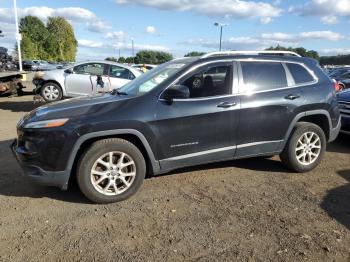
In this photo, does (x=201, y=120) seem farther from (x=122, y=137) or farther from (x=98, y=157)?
(x=98, y=157)

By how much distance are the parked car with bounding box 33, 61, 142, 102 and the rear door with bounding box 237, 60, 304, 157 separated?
768 cm

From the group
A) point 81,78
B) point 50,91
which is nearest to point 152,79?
point 81,78

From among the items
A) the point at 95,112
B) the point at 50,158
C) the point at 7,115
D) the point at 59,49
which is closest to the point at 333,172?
the point at 95,112

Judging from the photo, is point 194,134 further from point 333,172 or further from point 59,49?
point 59,49

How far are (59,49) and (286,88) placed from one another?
3995 inches

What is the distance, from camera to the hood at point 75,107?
4852mm

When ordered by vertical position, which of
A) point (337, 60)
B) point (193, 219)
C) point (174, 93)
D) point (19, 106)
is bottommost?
point (337, 60)

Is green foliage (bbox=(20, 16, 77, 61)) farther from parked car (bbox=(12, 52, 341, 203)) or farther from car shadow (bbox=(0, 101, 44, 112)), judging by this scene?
parked car (bbox=(12, 52, 341, 203))

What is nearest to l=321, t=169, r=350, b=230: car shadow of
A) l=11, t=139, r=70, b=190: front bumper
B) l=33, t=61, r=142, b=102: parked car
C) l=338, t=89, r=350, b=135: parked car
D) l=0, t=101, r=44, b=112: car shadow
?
l=338, t=89, r=350, b=135: parked car

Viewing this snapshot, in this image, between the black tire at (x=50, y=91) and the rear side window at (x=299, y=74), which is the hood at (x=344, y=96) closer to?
the rear side window at (x=299, y=74)

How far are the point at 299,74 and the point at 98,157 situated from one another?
3188 millimetres

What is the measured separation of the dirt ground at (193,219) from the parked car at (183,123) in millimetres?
362

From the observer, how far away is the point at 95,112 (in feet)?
15.9

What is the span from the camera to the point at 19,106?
14.3 meters
